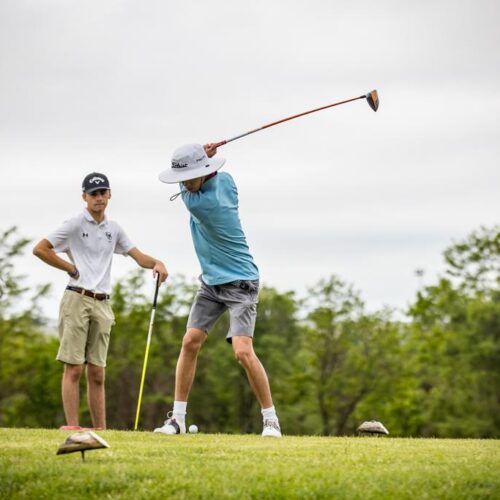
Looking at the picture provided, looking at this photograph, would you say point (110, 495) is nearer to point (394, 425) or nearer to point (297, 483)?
point (297, 483)

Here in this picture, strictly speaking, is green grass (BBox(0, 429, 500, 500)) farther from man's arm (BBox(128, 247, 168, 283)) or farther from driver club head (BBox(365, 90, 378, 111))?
driver club head (BBox(365, 90, 378, 111))

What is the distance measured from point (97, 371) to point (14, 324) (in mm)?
40194

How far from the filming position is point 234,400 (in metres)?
56.3

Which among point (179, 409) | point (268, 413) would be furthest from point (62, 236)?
point (268, 413)

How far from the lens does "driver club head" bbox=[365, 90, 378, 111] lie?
11.5m

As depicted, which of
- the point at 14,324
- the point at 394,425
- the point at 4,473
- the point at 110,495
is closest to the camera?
the point at 110,495

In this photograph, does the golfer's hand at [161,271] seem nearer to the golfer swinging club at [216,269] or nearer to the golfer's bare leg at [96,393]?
the golfer swinging club at [216,269]

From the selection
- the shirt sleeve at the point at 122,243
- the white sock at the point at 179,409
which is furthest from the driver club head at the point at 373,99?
the white sock at the point at 179,409

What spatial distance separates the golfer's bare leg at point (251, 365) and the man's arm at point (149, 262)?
1.40m

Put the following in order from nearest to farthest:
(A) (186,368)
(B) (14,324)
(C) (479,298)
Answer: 1. (A) (186,368)
2. (B) (14,324)
3. (C) (479,298)

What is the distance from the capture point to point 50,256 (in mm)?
10062

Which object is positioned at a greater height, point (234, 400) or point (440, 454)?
point (234, 400)

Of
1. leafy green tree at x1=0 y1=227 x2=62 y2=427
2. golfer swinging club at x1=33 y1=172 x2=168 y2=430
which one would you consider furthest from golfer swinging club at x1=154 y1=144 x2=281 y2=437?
leafy green tree at x1=0 y1=227 x2=62 y2=427

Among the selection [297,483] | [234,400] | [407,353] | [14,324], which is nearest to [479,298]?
[407,353]
